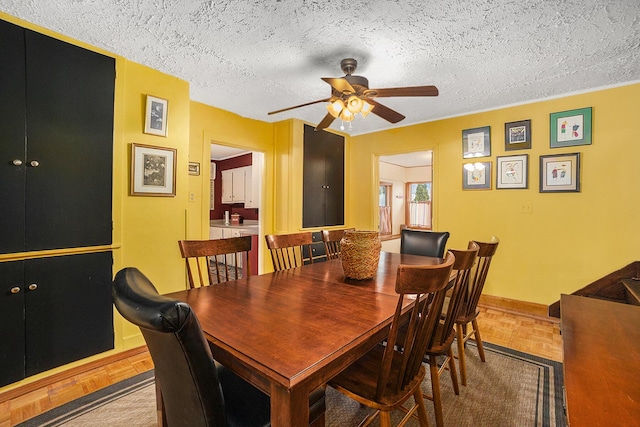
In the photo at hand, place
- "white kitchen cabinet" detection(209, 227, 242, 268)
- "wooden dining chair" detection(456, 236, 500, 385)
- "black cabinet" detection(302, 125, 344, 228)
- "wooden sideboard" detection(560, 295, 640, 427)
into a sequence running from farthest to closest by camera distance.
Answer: "white kitchen cabinet" detection(209, 227, 242, 268) < "black cabinet" detection(302, 125, 344, 228) < "wooden dining chair" detection(456, 236, 500, 385) < "wooden sideboard" detection(560, 295, 640, 427)

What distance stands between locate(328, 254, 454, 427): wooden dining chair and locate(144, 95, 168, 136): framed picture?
7.97 ft

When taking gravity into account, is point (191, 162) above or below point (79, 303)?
above

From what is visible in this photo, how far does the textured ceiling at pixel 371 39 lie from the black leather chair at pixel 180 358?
1818mm

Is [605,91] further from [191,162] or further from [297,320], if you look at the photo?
[191,162]

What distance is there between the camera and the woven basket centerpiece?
5.55 feet

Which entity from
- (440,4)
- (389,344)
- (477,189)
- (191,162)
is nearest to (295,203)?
(191,162)

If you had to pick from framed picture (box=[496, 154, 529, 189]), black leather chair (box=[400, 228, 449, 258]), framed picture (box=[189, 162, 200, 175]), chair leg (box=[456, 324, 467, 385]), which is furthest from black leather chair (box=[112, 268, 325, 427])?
framed picture (box=[496, 154, 529, 189])

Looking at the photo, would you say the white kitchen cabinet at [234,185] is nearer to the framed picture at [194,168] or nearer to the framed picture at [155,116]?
the framed picture at [194,168]

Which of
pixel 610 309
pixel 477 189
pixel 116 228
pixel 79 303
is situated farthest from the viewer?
pixel 477 189

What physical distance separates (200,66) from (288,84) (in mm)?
822

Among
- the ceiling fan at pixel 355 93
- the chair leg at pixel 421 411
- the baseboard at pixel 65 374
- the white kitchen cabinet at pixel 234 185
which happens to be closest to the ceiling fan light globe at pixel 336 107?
the ceiling fan at pixel 355 93

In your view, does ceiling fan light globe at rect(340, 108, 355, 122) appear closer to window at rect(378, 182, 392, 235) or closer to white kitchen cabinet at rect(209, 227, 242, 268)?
white kitchen cabinet at rect(209, 227, 242, 268)

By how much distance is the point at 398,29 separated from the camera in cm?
197

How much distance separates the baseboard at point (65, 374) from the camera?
5.91 ft
